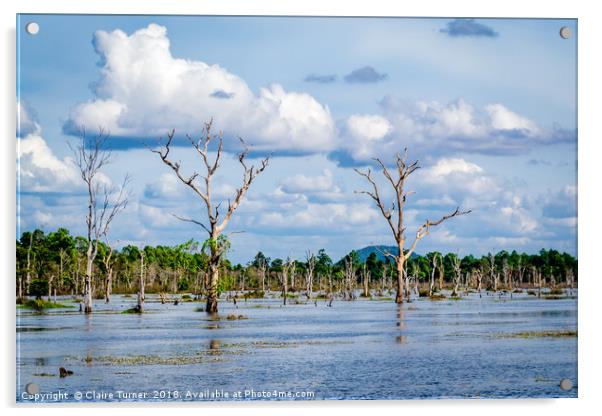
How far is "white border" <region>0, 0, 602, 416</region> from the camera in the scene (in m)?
15.7

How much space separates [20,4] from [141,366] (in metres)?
6.82

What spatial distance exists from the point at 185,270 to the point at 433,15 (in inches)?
1115

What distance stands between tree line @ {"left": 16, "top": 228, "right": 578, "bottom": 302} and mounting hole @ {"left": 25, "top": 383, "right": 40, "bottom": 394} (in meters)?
4.68

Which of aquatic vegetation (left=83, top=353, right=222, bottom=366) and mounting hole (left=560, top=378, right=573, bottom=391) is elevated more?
aquatic vegetation (left=83, top=353, right=222, bottom=366)

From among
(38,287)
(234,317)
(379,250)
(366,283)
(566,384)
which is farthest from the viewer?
(366,283)

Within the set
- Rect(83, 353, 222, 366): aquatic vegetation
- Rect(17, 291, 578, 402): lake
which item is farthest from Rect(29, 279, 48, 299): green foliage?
Rect(83, 353, 222, 366): aquatic vegetation

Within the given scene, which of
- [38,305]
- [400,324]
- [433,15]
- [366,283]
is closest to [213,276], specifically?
[38,305]

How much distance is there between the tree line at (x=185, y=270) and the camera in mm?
32625

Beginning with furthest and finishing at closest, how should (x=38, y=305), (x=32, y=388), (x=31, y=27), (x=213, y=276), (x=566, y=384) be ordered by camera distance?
(x=38, y=305), (x=213, y=276), (x=566, y=384), (x=31, y=27), (x=32, y=388)

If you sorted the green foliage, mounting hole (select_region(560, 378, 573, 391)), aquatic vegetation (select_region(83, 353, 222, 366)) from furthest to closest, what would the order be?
the green foliage, aquatic vegetation (select_region(83, 353, 222, 366)), mounting hole (select_region(560, 378, 573, 391))

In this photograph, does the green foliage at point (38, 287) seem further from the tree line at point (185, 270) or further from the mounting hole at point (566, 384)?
the mounting hole at point (566, 384)

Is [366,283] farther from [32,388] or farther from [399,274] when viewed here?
[32,388]

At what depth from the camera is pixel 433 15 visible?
17000 mm

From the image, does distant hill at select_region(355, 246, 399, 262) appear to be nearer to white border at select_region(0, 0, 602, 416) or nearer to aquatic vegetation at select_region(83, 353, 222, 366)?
aquatic vegetation at select_region(83, 353, 222, 366)
